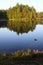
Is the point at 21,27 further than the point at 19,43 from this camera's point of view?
Yes

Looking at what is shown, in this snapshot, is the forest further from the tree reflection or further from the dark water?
the dark water

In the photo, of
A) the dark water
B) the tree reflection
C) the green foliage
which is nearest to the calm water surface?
the dark water

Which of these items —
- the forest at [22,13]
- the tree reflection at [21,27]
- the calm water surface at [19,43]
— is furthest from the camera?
the forest at [22,13]

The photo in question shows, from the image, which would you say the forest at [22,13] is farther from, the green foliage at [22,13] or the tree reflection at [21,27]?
the tree reflection at [21,27]

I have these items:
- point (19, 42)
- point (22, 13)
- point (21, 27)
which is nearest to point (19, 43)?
point (19, 42)

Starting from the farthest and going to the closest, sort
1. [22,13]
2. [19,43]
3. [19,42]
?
[22,13] → [19,42] → [19,43]

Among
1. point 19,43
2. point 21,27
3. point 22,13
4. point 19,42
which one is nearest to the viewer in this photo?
point 19,43

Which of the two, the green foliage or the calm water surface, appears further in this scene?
the green foliage

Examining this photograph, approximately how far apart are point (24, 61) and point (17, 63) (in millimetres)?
487

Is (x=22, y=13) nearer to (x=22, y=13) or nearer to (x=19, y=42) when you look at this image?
(x=22, y=13)

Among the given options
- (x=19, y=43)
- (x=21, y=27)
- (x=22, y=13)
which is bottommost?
(x=19, y=43)

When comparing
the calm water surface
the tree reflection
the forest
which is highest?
the forest

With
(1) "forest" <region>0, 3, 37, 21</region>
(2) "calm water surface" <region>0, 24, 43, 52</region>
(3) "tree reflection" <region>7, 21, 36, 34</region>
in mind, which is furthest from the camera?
(1) "forest" <region>0, 3, 37, 21</region>

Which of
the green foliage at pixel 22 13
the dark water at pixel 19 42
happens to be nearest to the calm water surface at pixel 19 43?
the dark water at pixel 19 42
